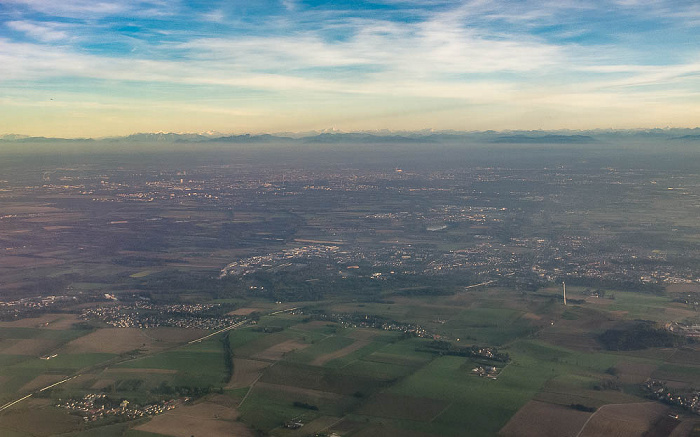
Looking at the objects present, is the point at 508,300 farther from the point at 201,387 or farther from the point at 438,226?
the point at 438,226

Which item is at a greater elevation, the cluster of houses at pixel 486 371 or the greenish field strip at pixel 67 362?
the greenish field strip at pixel 67 362

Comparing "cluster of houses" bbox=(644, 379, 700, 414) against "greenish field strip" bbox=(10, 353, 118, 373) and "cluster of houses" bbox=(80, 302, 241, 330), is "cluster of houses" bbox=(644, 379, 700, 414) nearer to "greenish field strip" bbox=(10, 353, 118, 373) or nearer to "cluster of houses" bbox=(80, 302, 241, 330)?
"cluster of houses" bbox=(80, 302, 241, 330)

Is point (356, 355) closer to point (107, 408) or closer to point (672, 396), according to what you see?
point (107, 408)

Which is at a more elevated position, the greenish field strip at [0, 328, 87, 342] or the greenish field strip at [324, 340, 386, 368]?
the greenish field strip at [0, 328, 87, 342]

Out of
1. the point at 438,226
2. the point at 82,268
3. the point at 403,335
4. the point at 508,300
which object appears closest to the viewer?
the point at 403,335

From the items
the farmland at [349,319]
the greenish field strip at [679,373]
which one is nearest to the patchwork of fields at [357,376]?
the greenish field strip at [679,373]

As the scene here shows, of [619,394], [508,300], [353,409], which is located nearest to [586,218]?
[508,300]

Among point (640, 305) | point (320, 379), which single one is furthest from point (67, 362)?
point (640, 305)

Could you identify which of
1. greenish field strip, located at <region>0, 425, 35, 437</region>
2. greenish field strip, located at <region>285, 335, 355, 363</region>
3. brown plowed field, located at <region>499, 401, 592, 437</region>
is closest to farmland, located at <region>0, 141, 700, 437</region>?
brown plowed field, located at <region>499, 401, 592, 437</region>

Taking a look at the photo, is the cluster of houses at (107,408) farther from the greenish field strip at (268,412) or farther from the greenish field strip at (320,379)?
the greenish field strip at (320,379)

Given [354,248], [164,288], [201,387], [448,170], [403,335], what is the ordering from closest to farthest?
[201,387], [403,335], [164,288], [354,248], [448,170]

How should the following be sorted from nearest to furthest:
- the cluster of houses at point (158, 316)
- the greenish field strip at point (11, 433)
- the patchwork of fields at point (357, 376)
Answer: the greenish field strip at point (11, 433) < the patchwork of fields at point (357, 376) < the cluster of houses at point (158, 316)
